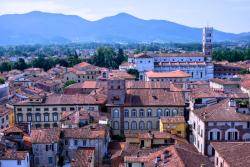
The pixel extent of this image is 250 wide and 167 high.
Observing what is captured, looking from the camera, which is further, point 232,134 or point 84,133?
point 232,134

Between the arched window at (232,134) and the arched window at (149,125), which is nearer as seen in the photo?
the arched window at (232,134)

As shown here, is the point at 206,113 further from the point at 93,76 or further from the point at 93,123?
the point at 93,76

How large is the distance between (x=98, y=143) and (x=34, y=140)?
27.1ft

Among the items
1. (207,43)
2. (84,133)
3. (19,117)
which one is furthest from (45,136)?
(207,43)

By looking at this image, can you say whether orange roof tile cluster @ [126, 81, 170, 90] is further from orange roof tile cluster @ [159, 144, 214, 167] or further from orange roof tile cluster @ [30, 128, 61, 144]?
orange roof tile cluster @ [159, 144, 214, 167]

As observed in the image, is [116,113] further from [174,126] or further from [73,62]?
[73,62]

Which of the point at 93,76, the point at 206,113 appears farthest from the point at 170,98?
the point at 93,76

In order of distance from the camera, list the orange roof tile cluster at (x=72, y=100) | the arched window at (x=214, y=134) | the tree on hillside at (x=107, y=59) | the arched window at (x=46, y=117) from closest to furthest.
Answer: the arched window at (x=214, y=134), the arched window at (x=46, y=117), the orange roof tile cluster at (x=72, y=100), the tree on hillside at (x=107, y=59)

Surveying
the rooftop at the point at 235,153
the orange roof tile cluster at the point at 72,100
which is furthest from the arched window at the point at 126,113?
the rooftop at the point at 235,153

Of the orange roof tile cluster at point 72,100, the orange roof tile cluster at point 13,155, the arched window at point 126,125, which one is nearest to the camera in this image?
the orange roof tile cluster at point 13,155

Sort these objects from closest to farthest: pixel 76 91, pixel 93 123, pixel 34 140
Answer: pixel 34 140, pixel 93 123, pixel 76 91

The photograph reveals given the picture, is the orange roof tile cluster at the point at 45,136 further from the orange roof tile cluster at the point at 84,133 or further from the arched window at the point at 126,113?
the arched window at the point at 126,113

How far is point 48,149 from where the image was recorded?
163 feet

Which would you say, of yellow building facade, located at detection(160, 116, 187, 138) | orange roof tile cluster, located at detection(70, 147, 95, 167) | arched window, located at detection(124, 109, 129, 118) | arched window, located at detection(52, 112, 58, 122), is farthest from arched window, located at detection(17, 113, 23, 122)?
yellow building facade, located at detection(160, 116, 187, 138)
